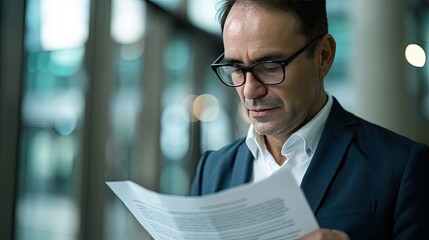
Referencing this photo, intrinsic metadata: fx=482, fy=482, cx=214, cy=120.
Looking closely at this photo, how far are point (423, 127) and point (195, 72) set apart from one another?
197 cm

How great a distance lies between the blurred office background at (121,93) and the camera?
2.47m

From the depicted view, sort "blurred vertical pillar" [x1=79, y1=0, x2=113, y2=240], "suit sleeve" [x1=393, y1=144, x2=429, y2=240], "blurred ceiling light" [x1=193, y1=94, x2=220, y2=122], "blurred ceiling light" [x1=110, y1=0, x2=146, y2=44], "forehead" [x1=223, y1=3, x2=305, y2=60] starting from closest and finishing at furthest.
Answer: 1. "suit sleeve" [x1=393, y1=144, x2=429, y2=240]
2. "forehead" [x1=223, y1=3, x2=305, y2=60]
3. "blurred vertical pillar" [x1=79, y1=0, x2=113, y2=240]
4. "blurred ceiling light" [x1=110, y1=0, x2=146, y2=44]
5. "blurred ceiling light" [x1=193, y1=94, x2=220, y2=122]

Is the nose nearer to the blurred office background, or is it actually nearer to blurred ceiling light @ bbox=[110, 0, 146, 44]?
the blurred office background

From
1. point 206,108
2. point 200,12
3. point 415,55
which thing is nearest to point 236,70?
point 415,55

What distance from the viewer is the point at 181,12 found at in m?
4.01

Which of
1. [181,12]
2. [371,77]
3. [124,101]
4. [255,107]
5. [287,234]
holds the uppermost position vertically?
[181,12]

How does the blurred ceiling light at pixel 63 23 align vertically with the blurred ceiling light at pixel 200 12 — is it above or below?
below

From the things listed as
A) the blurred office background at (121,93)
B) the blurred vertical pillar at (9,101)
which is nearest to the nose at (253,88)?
the blurred office background at (121,93)

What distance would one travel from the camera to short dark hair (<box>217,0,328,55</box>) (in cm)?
124

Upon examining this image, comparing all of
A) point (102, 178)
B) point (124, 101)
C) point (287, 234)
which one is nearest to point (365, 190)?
point (287, 234)

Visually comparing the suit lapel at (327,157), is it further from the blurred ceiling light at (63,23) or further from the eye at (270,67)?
the blurred ceiling light at (63,23)

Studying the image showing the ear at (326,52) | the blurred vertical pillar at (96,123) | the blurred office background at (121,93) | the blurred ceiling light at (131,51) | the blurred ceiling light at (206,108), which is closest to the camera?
the ear at (326,52)

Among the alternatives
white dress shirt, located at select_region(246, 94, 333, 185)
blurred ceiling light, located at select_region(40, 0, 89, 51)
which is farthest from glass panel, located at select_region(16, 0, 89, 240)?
white dress shirt, located at select_region(246, 94, 333, 185)

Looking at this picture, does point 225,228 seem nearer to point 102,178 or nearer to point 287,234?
point 287,234
